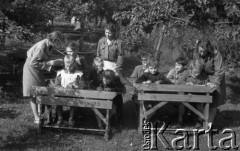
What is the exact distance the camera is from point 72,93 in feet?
18.0

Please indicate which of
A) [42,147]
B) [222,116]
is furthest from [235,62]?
[42,147]

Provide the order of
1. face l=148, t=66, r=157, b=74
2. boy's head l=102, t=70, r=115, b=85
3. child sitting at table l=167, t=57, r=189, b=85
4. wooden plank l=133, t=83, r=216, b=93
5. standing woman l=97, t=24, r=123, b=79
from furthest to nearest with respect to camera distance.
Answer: standing woman l=97, t=24, r=123, b=79 → child sitting at table l=167, t=57, r=189, b=85 → face l=148, t=66, r=157, b=74 → boy's head l=102, t=70, r=115, b=85 → wooden plank l=133, t=83, r=216, b=93

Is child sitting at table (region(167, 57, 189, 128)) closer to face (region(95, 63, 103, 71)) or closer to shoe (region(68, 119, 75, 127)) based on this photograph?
face (region(95, 63, 103, 71))

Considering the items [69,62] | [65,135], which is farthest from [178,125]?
[69,62]

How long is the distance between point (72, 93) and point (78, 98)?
0.37 feet

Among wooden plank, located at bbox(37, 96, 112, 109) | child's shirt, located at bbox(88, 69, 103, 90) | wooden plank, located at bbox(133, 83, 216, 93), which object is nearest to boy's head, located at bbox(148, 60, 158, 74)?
wooden plank, located at bbox(133, 83, 216, 93)

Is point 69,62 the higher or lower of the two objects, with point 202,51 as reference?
lower

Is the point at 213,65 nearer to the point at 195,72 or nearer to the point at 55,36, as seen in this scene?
the point at 195,72

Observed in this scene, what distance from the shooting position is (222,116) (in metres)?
7.11

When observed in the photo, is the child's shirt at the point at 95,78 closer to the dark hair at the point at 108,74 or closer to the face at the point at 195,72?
the dark hair at the point at 108,74

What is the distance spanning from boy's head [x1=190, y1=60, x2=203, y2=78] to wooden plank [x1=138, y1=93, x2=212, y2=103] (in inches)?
19.6

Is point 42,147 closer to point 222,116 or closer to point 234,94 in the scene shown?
point 222,116

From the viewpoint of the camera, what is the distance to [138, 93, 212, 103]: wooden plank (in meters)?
5.61

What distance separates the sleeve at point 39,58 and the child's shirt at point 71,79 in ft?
1.03
